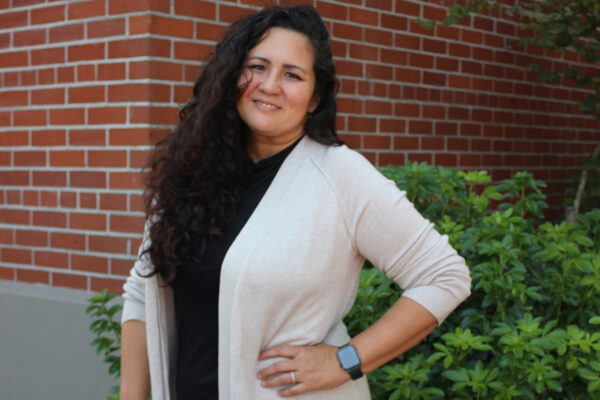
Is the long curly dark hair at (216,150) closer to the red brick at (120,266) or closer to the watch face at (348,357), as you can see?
the watch face at (348,357)

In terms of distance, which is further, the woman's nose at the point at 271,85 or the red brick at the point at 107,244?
the red brick at the point at 107,244

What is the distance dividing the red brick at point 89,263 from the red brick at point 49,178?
395 mm

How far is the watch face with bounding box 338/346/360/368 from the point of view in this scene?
6.57 feet

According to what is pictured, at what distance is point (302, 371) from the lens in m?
1.97

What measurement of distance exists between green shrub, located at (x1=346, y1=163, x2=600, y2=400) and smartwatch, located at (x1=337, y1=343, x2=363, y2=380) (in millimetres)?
482

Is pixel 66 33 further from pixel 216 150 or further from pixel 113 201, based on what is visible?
pixel 216 150

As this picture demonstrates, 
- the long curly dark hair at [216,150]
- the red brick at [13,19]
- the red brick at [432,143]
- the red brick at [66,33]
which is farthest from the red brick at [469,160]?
the long curly dark hair at [216,150]

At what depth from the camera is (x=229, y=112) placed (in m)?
2.27

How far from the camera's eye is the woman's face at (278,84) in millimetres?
2150

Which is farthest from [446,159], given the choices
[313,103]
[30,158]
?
[313,103]

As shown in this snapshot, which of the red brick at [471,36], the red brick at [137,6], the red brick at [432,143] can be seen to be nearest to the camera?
the red brick at [137,6]

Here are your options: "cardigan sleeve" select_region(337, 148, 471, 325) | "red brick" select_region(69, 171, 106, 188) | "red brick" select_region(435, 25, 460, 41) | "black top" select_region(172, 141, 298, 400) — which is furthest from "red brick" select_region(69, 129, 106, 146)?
"red brick" select_region(435, 25, 460, 41)

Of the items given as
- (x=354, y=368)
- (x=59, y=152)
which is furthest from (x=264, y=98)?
(x=59, y=152)

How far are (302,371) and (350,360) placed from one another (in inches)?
5.1
